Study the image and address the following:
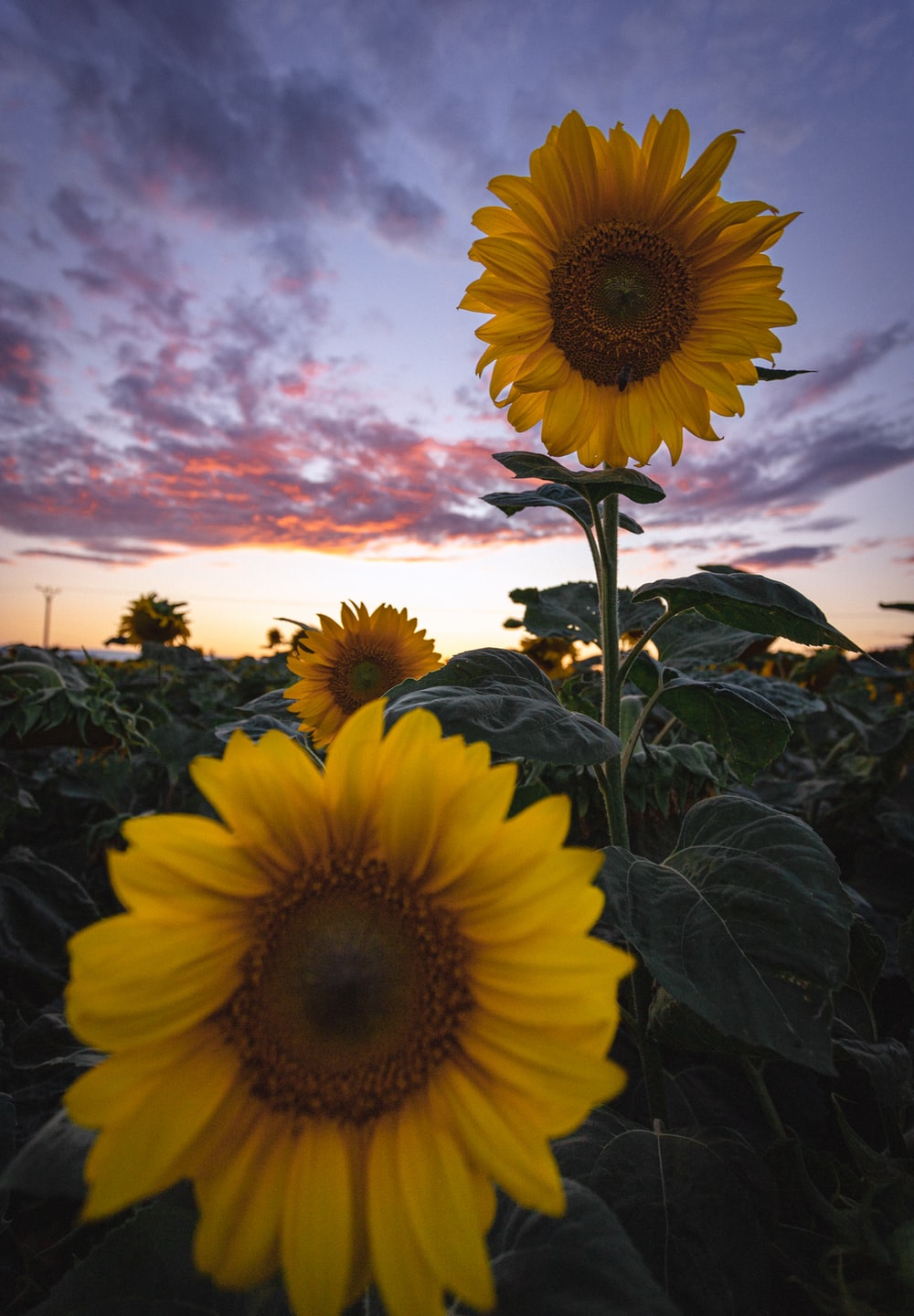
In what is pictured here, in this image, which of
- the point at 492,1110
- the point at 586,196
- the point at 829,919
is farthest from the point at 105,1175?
the point at 586,196

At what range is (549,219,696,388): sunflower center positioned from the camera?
1.45m

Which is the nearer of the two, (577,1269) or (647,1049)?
(577,1269)

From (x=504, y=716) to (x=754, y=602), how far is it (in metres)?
0.51

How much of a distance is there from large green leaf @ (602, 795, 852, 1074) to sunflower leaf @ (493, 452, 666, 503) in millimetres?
579

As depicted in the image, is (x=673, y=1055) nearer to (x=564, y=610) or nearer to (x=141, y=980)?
(x=564, y=610)

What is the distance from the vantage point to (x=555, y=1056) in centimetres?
67

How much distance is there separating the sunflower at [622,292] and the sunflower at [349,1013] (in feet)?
3.19

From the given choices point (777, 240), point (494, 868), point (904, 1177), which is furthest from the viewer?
point (777, 240)

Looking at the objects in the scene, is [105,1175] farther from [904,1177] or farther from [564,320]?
[564,320]

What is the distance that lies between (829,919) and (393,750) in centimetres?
66

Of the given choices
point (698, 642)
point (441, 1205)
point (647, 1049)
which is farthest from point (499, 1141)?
point (698, 642)

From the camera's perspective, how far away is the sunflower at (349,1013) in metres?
0.65

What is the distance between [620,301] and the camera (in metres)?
1.46

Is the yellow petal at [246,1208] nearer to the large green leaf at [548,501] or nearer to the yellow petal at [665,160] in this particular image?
the large green leaf at [548,501]
